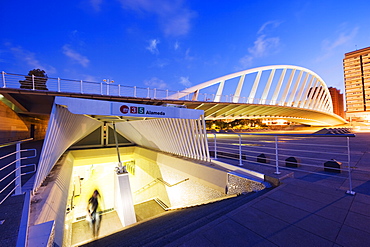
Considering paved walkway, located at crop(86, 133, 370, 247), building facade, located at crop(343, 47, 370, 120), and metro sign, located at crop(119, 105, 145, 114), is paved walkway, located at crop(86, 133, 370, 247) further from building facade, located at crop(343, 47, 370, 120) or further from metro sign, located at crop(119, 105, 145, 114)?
Result: building facade, located at crop(343, 47, 370, 120)

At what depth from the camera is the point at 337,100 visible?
136 m

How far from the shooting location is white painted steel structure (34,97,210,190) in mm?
3998

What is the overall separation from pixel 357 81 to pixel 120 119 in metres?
117

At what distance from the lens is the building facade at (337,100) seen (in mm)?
131375

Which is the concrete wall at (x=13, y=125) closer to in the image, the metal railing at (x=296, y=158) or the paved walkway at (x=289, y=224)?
the metal railing at (x=296, y=158)

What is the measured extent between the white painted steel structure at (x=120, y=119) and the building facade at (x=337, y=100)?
170180mm

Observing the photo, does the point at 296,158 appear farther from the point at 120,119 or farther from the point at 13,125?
the point at 13,125

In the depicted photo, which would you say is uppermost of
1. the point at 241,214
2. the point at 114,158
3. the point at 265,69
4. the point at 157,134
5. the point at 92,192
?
the point at 265,69

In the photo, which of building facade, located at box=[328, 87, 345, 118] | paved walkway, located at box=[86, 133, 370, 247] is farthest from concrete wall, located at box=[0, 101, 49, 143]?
building facade, located at box=[328, 87, 345, 118]

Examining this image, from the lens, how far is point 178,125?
791 centimetres

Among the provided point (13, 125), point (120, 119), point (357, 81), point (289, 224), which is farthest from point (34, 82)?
point (357, 81)

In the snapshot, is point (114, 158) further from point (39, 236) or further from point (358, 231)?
point (358, 231)

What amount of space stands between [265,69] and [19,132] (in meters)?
35.7

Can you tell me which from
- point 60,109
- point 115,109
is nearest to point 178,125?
point 115,109
